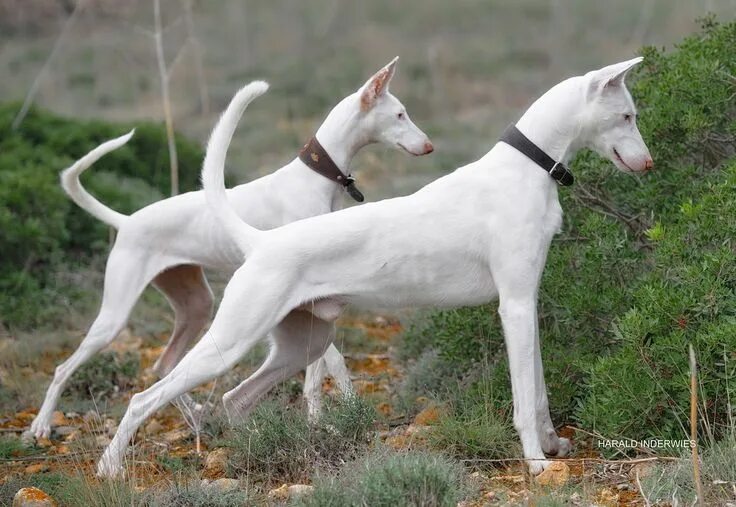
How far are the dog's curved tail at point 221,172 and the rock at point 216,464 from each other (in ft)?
3.60

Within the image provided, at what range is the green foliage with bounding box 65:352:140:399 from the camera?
782cm

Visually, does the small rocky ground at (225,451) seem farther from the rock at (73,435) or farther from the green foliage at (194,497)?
the green foliage at (194,497)

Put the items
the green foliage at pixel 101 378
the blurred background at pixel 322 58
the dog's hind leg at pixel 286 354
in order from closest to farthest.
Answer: the dog's hind leg at pixel 286 354, the green foliage at pixel 101 378, the blurred background at pixel 322 58

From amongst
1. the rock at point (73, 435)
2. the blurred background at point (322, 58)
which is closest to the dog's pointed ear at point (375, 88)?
the rock at point (73, 435)

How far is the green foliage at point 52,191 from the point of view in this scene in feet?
32.4

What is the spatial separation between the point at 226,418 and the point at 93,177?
577 cm

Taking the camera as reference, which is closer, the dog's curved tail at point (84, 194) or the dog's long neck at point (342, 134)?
the dog's long neck at point (342, 134)

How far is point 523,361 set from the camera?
5.37m

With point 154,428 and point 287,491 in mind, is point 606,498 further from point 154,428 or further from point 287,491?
point 154,428

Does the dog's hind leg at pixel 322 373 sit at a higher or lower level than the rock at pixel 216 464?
higher

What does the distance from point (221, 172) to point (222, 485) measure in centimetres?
155

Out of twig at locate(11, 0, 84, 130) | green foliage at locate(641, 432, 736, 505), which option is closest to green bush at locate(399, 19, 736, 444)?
green foliage at locate(641, 432, 736, 505)

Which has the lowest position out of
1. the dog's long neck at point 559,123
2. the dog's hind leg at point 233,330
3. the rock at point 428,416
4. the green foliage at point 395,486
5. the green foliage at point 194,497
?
the rock at point 428,416

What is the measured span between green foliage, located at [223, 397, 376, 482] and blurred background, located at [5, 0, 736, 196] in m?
8.56
